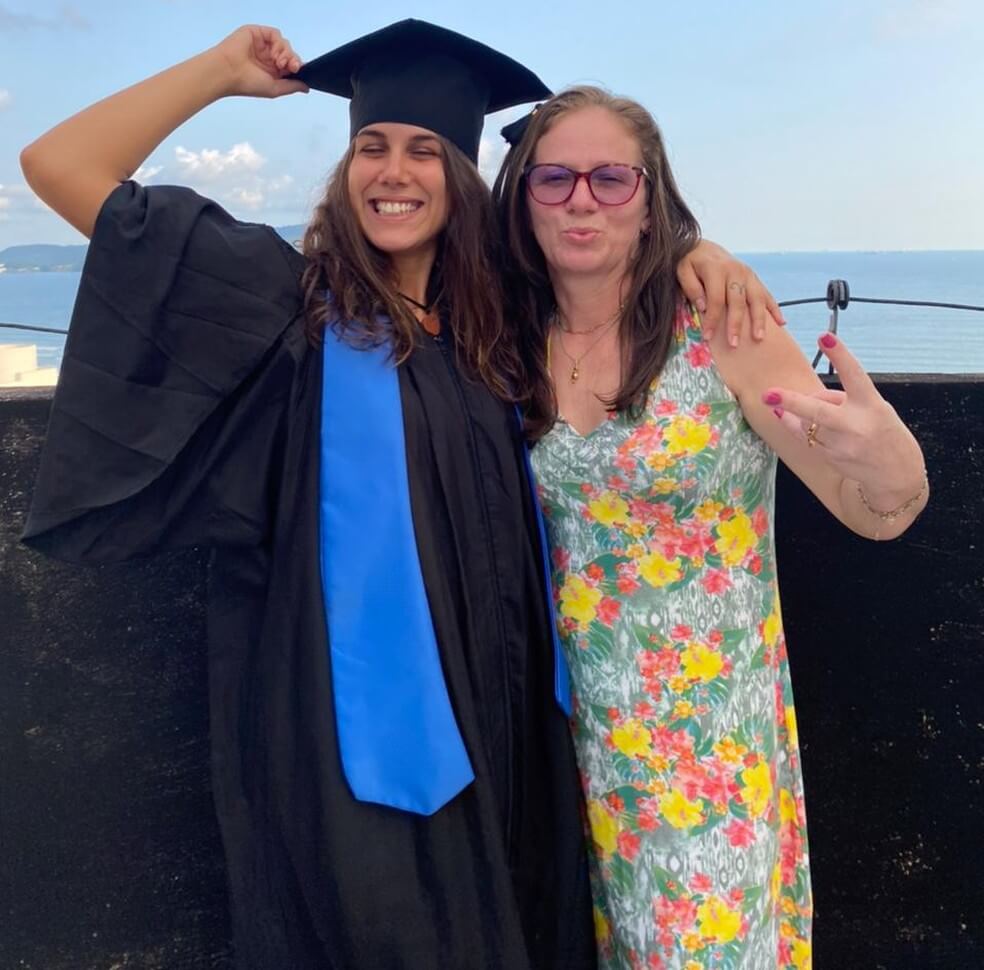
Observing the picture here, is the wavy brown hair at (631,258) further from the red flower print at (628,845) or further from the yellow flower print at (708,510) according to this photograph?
the red flower print at (628,845)

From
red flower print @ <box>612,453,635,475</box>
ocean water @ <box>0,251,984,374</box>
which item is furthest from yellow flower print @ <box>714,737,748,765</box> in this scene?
ocean water @ <box>0,251,984,374</box>

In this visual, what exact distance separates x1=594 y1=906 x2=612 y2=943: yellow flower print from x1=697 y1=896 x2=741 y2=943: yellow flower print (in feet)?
0.75

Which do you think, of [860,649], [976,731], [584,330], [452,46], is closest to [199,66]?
[452,46]

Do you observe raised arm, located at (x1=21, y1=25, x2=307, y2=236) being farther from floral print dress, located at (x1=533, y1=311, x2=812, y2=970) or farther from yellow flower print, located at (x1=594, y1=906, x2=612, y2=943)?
yellow flower print, located at (x1=594, y1=906, x2=612, y2=943)

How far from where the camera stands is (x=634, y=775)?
1.87 meters

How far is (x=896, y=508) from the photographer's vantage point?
163 cm

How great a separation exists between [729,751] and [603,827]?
29 cm

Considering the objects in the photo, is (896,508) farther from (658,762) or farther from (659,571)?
(658,762)

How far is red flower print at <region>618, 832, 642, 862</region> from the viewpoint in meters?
1.87

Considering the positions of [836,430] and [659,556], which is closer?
[836,430]

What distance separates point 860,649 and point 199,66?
6.24 ft

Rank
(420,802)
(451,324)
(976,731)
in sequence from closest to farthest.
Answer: (420,802)
(451,324)
(976,731)

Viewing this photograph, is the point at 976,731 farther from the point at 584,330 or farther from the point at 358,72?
the point at 358,72

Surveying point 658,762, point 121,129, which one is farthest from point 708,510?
point 121,129
